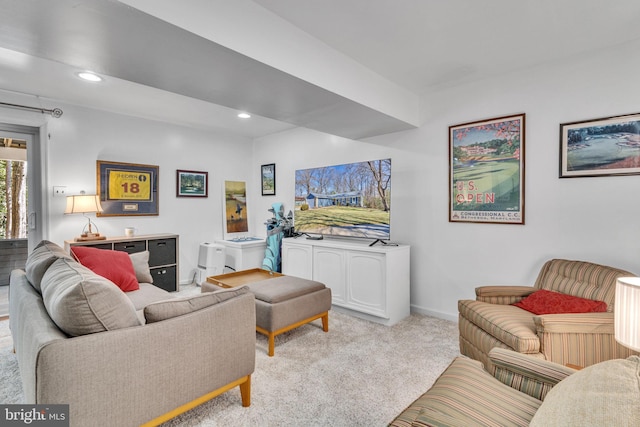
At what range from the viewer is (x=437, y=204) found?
11.1 feet

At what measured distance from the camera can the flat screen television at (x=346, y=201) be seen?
12.1 feet

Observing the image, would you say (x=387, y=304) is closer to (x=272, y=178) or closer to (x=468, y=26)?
(x=468, y=26)

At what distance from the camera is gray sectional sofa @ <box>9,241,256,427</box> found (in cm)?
124

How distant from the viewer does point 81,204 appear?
359 cm

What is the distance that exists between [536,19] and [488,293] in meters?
1.97

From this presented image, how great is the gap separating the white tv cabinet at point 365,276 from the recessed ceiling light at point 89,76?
9.00 ft

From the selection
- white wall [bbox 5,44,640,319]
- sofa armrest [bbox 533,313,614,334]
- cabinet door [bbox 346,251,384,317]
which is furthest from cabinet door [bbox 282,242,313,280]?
sofa armrest [bbox 533,313,614,334]

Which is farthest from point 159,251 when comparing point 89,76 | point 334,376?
point 334,376

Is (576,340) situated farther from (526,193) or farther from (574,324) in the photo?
(526,193)

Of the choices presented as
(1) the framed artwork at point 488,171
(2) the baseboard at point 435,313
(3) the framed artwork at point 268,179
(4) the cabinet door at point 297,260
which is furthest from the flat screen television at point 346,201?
(2) the baseboard at point 435,313

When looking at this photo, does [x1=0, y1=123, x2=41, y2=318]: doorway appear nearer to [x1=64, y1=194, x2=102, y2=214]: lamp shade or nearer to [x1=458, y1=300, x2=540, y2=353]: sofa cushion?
[x1=64, y1=194, x2=102, y2=214]: lamp shade

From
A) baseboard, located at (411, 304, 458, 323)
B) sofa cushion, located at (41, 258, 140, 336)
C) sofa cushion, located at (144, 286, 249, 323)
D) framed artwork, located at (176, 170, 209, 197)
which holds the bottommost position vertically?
baseboard, located at (411, 304, 458, 323)

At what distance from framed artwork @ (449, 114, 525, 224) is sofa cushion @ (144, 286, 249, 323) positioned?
7.86ft

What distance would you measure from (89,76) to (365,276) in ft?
10.9
